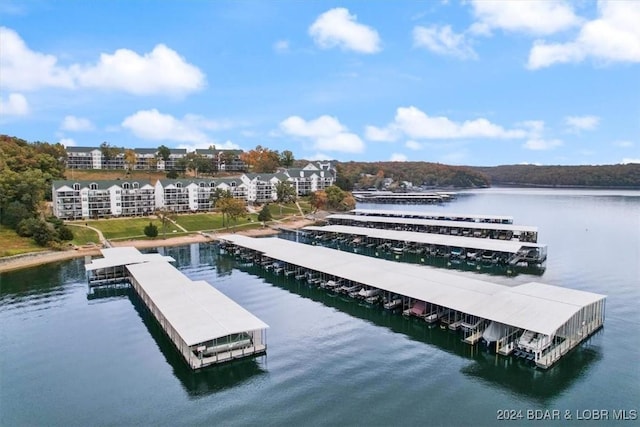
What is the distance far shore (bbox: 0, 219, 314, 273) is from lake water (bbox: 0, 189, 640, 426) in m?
20.5

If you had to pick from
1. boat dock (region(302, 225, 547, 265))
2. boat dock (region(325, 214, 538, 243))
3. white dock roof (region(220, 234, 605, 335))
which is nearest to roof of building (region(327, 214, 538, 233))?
boat dock (region(325, 214, 538, 243))

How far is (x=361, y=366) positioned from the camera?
99.0 feet

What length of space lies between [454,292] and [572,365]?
34.2 feet

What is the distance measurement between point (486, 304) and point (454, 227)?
166 ft

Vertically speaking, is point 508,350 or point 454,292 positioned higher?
point 454,292

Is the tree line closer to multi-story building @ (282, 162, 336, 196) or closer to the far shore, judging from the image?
the far shore

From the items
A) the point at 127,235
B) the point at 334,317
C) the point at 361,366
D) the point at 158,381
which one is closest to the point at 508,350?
the point at 361,366

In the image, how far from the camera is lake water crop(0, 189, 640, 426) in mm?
25125

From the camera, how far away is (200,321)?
33.2m

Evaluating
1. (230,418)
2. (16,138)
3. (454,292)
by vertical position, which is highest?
(16,138)

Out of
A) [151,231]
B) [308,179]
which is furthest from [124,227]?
[308,179]

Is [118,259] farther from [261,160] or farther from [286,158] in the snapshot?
[286,158]

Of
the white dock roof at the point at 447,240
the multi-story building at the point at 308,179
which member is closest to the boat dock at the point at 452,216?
the white dock roof at the point at 447,240

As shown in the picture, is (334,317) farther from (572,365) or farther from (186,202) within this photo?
(186,202)
